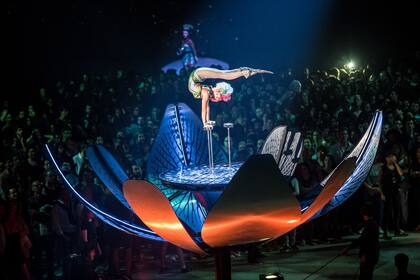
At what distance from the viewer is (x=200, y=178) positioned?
4105 mm

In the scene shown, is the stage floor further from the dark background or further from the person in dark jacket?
the dark background

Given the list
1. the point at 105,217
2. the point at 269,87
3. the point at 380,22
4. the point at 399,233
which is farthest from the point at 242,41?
the point at 105,217

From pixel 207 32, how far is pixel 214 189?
17.7m

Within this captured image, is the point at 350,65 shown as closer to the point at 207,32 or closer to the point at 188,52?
the point at 207,32

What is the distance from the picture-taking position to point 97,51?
19.0 metres

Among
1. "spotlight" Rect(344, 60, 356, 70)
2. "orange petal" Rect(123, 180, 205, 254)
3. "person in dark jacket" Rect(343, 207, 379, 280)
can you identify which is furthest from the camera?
"spotlight" Rect(344, 60, 356, 70)

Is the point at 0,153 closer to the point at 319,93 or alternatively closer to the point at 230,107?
the point at 230,107

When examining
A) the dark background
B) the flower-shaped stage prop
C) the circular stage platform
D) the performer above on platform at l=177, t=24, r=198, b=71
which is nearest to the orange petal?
the flower-shaped stage prop

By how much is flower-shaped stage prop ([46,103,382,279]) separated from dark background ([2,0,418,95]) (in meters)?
13.5

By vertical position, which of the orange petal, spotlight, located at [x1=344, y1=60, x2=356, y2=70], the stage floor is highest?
spotlight, located at [x1=344, y1=60, x2=356, y2=70]

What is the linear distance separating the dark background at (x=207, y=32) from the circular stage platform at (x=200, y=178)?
14.0 metres

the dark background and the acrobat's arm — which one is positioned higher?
the dark background

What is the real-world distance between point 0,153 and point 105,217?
8294mm

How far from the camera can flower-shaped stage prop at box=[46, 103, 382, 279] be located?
3.11m
